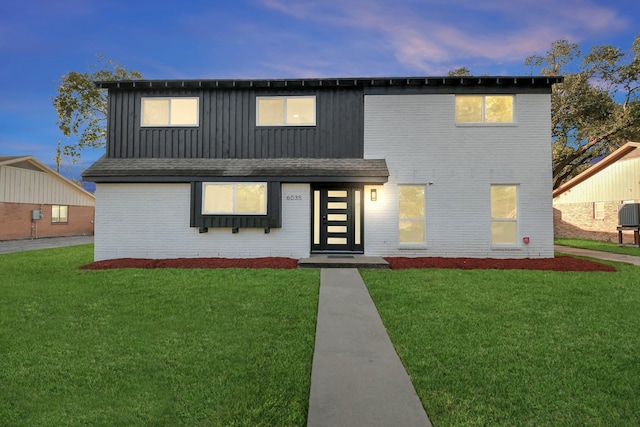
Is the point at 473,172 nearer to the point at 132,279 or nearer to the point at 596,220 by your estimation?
the point at 132,279

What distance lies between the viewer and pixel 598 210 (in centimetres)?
1903

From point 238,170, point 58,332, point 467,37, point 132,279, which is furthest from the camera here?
point 467,37

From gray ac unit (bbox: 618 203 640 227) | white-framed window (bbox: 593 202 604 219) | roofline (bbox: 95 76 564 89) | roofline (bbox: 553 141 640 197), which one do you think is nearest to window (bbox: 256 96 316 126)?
roofline (bbox: 95 76 564 89)

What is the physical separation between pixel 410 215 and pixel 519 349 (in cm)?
712

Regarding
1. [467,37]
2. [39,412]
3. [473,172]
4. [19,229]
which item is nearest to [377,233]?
[473,172]

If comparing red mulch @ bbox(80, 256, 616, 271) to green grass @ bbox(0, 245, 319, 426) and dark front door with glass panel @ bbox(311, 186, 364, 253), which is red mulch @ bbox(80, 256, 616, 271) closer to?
dark front door with glass panel @ bbox(311, 186, 364, 253)

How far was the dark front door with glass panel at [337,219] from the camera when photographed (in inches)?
418

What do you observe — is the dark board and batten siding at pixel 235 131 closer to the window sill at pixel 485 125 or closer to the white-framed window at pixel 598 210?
the window sill at pixel 485 125

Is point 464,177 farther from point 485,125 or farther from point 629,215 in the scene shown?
point 629,215

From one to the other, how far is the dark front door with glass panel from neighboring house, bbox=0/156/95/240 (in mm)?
21930

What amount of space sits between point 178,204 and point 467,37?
59.5 feet

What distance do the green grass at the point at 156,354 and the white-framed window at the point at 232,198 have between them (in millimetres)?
3950

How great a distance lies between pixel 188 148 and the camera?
1103 cm

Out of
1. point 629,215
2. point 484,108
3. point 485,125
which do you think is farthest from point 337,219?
point 629,215
